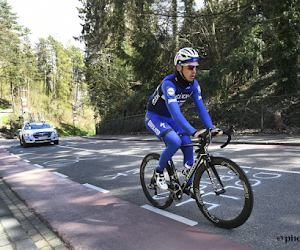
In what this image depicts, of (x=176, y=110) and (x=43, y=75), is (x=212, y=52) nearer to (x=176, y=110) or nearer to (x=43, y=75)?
(x=176, y=110)

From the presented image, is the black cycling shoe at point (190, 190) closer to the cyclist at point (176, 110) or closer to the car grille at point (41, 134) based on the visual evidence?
the cyclist at point (176, 110)

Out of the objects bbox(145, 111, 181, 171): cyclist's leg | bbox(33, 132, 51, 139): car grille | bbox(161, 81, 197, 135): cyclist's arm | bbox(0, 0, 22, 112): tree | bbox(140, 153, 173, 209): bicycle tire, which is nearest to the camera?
bbox(161, 81, 197, 135): cyclist's arm

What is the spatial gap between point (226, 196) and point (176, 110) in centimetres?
115

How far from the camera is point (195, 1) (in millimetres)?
16125

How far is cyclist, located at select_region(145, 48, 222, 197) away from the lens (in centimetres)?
318

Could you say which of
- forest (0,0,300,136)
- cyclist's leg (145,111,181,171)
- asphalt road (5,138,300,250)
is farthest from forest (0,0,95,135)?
cyclist's leg (145,111,181,171)

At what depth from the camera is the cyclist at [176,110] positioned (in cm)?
318

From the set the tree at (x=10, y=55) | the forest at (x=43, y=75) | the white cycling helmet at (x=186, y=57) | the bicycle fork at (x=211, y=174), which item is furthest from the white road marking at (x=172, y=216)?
the tree at (x=10, y=55)

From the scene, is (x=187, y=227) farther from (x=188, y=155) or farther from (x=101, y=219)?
(x=101, y=219)

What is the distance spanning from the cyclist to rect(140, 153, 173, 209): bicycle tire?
0.21 metres

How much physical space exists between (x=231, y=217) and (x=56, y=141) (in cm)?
1618

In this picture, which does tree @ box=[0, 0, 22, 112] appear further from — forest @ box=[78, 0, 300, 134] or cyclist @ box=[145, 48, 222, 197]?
cyclist @ box=[145, 48, 222, 197]

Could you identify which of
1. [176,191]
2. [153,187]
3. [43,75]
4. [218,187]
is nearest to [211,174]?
[218,187]

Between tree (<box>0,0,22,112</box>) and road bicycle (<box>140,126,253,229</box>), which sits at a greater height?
tree (<box>0,0,22,112</box>)
